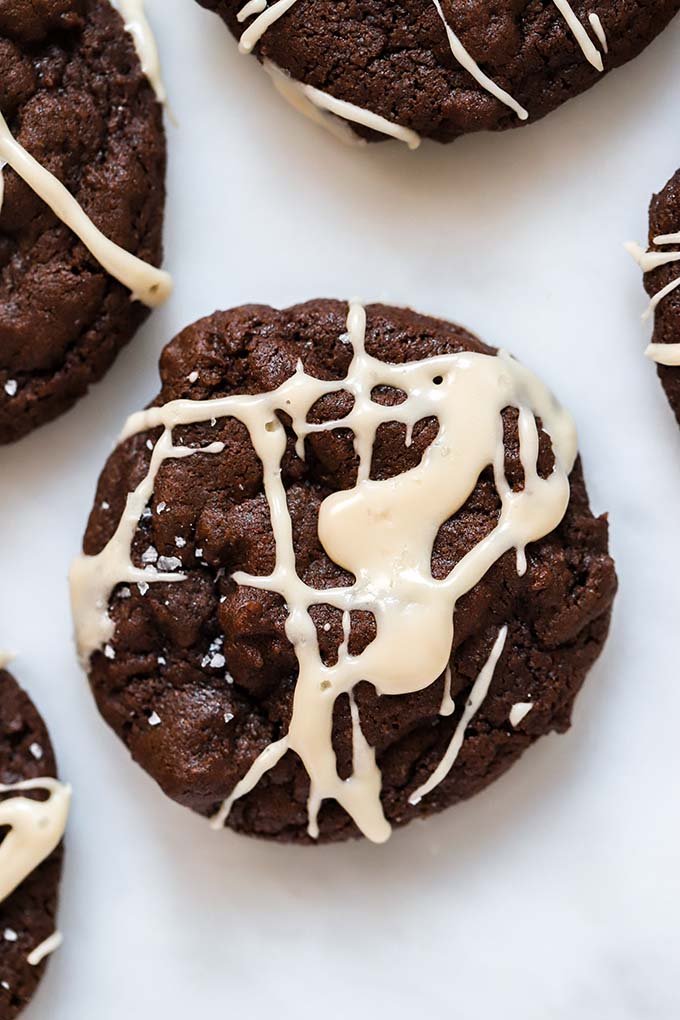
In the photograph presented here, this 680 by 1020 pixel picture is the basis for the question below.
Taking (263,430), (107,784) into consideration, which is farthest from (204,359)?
(107,784)

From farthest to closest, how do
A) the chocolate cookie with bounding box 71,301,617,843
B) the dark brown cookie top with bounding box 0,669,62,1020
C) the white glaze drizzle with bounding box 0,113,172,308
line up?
1. the dark brown cookie top with bounding box 0,669,62,1020
2. the white glaze drizzle with bounding box 0,113,172,308
3. the chocolate cookie with bounding box 71,301,617,843

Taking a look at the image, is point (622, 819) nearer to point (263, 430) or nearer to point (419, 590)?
point (419, 590)

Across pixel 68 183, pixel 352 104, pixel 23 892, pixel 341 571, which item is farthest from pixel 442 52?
pixel 23 892

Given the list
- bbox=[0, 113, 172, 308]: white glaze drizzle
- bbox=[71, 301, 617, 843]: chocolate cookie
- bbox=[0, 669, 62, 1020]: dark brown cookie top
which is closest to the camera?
bbox=[71, 301, 617, 843]: chocolate cookie

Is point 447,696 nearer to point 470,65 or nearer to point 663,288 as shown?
point 663,288

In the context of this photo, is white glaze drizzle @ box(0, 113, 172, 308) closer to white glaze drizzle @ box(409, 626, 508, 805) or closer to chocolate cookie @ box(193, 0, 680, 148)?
chocolate cookie @ box(193, 0, 680, 148)

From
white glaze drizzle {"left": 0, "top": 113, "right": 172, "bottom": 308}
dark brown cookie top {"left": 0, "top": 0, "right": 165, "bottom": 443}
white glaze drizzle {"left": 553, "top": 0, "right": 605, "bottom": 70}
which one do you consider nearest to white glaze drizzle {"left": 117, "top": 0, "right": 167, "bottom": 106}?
dark brown cookie top {"left": 0, "top": 0, "right": 165, "bottom": 443}
